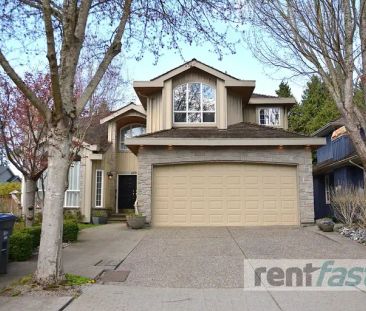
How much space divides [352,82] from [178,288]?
10181 mm

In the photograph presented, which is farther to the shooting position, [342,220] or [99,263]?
[342,220]

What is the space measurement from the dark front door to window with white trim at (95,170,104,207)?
1.62 m

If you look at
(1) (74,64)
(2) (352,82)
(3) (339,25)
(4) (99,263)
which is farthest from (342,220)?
(1) (74,64)

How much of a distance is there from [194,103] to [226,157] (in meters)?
Answer: 3.39

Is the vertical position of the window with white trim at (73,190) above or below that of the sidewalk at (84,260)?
above

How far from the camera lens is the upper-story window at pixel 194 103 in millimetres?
18688

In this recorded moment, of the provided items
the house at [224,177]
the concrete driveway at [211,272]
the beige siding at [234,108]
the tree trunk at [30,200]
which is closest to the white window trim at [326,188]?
the beige siding at [234,108]

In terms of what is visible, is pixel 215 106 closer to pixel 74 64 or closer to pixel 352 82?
pixel 352 82

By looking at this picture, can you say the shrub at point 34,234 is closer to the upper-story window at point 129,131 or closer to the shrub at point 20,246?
the shrub at point 20,246

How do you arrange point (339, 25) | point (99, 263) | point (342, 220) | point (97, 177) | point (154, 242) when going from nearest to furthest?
1. point (99, 263)
2. point (154, 242)
3. point (339, 25)
4. point (342, 220)
5. point (97, 177)

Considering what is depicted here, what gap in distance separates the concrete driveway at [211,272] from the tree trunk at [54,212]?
75 centimetres

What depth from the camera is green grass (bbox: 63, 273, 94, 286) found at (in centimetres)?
740

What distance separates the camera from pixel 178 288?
290 inches

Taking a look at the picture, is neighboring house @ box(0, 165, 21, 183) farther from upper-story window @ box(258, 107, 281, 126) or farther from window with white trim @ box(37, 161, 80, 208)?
upper-story window @ box(258, 107, 281, 126)
